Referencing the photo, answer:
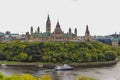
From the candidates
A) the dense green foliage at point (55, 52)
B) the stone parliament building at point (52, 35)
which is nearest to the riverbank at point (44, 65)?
the dense green foliage at point (55, 52)

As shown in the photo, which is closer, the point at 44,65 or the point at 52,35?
the point at 44,65

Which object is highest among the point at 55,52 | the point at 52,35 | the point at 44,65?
the point at 52,35

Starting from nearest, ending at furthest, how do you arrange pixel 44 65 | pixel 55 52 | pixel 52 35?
pixel 44 65
pixel 55 52
pixel 52 35

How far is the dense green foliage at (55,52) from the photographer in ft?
275

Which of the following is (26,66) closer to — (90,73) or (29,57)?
(29,57)

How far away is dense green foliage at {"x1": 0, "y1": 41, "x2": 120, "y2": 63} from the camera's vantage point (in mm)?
83812

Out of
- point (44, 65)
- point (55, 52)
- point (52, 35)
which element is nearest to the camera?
point (44, 65)

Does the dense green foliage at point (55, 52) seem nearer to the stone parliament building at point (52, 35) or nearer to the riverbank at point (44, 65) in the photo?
the riverbank at point (44, 65)

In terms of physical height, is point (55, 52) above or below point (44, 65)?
above

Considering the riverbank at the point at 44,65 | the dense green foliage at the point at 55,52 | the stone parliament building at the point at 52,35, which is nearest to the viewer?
the riverbank at the point at 44,65

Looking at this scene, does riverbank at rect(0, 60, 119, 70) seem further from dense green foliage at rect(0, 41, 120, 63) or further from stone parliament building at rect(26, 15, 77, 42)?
stone parliament building at rect(26, 15, 77, 42)

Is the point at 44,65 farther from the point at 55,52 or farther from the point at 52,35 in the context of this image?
the point at 52,35

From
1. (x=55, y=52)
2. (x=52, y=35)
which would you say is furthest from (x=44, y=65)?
(x=52, y=35)

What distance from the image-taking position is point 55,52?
86.8 m
